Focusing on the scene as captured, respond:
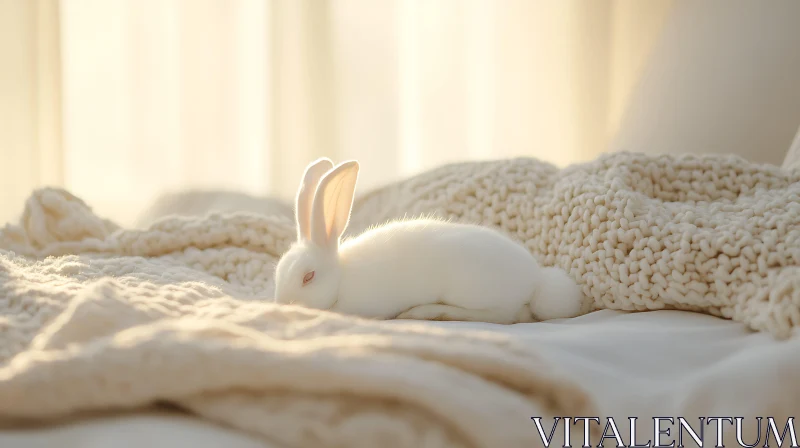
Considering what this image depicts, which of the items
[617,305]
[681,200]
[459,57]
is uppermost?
[459,57]

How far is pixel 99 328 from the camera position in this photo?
533 millimetres

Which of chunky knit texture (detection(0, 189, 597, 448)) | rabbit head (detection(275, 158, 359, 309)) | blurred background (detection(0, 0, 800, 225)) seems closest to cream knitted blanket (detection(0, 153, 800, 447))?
chunky knit texture (detection(0, 189, 597, 448))

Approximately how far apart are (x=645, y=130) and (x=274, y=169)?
1119mm

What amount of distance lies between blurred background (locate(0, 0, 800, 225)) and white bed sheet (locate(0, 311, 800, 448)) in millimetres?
1324

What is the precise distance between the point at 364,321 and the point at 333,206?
1.01 feet

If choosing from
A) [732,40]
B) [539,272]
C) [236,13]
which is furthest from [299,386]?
[236,13]

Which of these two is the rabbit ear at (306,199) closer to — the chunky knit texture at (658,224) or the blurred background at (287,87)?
the chunky knit texture at (658,224)

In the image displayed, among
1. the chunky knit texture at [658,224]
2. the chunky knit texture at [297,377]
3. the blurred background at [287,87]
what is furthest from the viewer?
the blurred background at [287,87]

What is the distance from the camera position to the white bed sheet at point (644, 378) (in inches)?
16.7

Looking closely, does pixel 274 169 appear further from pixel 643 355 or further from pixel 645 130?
pixel 643 355

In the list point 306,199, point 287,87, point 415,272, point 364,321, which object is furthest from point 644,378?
point 287,87

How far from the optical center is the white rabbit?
0.83 meters

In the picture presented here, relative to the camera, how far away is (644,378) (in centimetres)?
56

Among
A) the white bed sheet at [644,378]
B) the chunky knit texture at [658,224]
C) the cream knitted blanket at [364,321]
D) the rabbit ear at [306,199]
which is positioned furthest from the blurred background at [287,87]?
the white bed sheet at [644,378]
